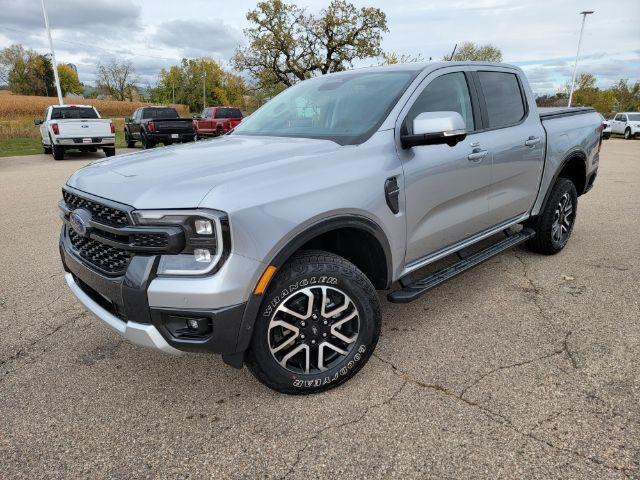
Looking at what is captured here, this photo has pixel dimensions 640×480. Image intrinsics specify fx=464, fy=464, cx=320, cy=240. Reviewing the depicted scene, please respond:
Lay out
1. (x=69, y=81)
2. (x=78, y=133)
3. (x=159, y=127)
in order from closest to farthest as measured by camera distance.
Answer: (x=78, y=133) → (x=159, y=127) → (x=69, y=81)

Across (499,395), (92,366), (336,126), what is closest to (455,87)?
(336,126)

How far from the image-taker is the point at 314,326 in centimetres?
247

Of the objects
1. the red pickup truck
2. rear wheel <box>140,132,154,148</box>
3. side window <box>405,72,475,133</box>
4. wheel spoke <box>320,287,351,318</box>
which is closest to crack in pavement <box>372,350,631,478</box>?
wheel spoke <box>320,287,351,318</box>

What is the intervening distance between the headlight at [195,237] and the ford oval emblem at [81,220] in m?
0.42

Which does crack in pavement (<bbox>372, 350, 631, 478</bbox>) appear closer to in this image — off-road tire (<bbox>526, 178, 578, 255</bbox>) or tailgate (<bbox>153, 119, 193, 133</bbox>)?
off-road tire (<bbox>526, 178, 578, 255</bbox>)

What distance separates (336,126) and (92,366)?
7.11 feet

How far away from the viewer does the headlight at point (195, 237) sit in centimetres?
202

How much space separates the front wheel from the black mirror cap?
83 cm

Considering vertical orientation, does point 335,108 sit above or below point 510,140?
above

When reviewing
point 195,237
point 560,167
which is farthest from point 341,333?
point 560,167

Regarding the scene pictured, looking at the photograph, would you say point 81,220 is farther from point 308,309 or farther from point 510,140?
point 510,140

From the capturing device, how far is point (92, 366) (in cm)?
291

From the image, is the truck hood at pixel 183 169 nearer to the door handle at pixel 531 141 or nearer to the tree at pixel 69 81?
the door handle at pixel 531 141

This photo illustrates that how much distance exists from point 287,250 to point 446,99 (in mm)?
1830
